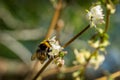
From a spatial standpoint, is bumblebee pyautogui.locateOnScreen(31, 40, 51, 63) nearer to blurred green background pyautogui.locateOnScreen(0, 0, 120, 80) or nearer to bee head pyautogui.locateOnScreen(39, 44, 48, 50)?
bee head pyautogui.locateOnScreen(39, 44, 48, 50)

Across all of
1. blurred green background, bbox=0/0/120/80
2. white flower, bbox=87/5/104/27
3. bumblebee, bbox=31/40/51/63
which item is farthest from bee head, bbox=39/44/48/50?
blurred green background, bbox=0/0/120/80

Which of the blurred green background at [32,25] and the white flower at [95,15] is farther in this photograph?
the blurred green background at [32,25]

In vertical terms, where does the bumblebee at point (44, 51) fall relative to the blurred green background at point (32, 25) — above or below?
below

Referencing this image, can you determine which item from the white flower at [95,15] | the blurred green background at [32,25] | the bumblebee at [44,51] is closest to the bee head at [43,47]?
the bumblebee at [44,51]

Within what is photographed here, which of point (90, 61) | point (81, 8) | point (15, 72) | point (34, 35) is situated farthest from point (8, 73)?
point (90, 61)

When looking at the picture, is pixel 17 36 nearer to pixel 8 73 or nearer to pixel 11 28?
pixel 11 28

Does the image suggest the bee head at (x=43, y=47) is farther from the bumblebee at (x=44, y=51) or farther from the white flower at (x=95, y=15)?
the white flower at (x=95, y=15)

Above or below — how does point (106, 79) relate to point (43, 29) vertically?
below

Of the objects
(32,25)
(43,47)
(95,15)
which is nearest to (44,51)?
(43,47)
